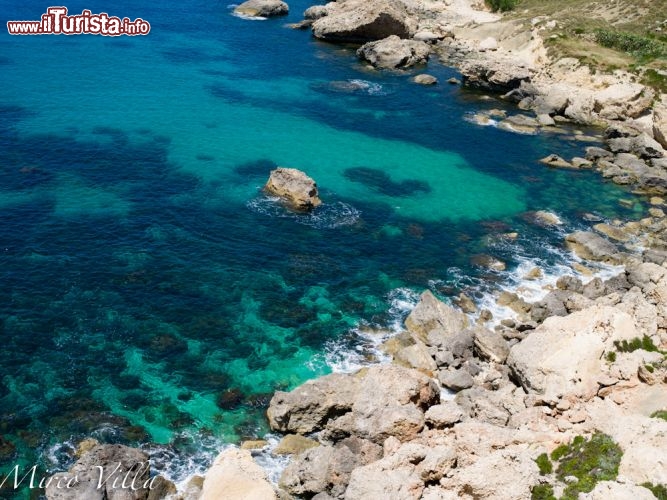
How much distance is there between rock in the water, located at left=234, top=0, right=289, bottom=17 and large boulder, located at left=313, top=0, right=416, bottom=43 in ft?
51.6

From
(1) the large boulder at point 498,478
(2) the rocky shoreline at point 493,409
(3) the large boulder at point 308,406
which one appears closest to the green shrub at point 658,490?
(2) the rocky shoreline at point 493,409

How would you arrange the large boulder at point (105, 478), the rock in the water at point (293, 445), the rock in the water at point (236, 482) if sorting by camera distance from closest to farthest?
the rock in the water at point (236, 482)
the large boulder at point (105, 478)
the rock in the water at point (293, 445)

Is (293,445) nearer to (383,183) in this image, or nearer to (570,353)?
(570,353)

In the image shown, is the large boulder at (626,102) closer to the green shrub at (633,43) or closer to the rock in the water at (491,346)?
the green shrub at (633,43)

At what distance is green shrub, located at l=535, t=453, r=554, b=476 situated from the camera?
96.2 feet

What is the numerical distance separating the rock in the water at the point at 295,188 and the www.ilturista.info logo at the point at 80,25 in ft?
224

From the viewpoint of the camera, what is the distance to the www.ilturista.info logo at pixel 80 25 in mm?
109688

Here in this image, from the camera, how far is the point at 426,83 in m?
103

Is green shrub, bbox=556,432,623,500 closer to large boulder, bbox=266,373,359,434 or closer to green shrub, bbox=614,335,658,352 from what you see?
green shrub, bbox=614,335,658,352

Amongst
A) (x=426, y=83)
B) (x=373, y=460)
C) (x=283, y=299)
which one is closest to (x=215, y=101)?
(x=426, y=83)

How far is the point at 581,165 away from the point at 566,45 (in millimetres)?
41577

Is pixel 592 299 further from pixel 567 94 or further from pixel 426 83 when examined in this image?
pixel 426 83

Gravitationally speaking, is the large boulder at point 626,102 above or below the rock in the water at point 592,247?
above

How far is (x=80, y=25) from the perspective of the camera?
373 feet
